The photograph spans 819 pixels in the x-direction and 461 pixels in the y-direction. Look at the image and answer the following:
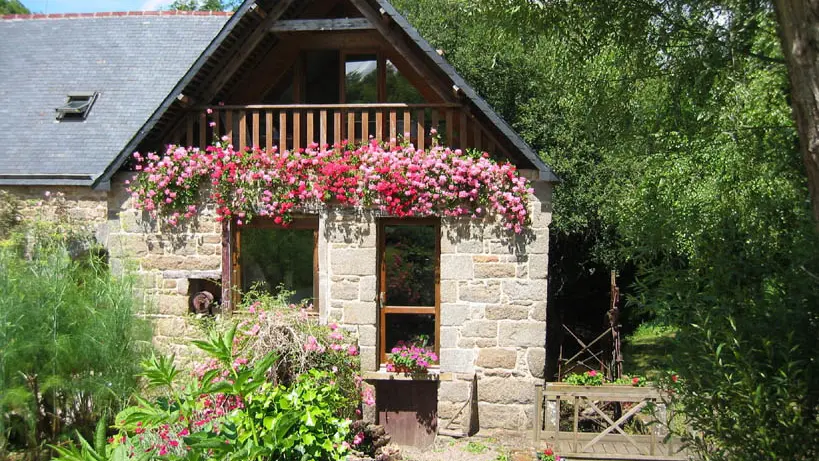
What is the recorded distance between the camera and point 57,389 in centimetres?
702

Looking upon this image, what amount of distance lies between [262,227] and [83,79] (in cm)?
474

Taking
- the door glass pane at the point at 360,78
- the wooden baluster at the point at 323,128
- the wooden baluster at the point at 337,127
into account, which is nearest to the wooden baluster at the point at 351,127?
the wooden baluster at the point at 337,127

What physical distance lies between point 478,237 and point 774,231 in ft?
11.5

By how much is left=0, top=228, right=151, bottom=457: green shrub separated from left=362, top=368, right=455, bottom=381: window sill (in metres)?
2.52

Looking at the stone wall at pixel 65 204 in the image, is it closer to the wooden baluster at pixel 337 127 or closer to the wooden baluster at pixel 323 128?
the wooden baluster at pixel 323 128

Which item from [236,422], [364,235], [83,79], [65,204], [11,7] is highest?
[11,7]

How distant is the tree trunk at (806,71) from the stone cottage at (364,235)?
4349 mm

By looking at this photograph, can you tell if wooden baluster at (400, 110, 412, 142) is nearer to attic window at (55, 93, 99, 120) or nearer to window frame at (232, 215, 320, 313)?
window frame at (232, 215, 320, 313)

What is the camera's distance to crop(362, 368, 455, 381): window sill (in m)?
7.88

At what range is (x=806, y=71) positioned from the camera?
2977mm

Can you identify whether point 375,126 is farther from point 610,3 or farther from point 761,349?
point 761,349

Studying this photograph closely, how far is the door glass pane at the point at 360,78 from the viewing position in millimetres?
8188

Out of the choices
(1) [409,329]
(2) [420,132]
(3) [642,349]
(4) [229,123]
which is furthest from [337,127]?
(3) [642,349]

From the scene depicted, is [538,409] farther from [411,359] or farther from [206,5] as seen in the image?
[206,5]
